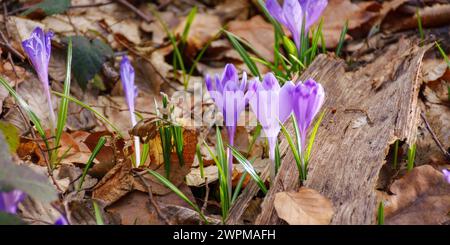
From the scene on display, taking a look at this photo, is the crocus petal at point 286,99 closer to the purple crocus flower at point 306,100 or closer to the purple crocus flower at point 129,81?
the purple crocus flower at point 306,100

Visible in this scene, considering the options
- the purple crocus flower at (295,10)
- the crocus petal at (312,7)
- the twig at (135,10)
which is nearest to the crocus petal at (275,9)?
the purple crocus flower at (295,10)

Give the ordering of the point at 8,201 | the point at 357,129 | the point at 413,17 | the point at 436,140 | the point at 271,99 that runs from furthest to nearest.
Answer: the point at 413,17 < the point at 436,140 < the point at 357,129 < the point at 271,99 < the point at 8,201

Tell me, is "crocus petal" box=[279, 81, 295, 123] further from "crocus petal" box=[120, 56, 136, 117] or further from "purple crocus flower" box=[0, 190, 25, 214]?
"purple crocus flower" box=[0, 190, 25, 214]

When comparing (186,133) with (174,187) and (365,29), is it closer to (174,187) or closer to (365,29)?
(174,187)

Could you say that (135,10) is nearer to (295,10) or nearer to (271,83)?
(295,10)

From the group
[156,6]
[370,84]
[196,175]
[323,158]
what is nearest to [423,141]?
[370,84]

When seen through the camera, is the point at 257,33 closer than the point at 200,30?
Yes

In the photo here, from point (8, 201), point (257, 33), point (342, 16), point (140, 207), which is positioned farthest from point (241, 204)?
point (342, 16)
